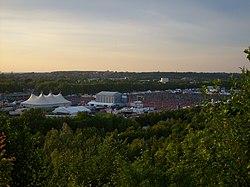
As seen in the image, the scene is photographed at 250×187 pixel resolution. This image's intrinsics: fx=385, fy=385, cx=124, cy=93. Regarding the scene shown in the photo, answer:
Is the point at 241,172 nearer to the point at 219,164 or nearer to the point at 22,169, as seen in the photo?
the point at 219,164

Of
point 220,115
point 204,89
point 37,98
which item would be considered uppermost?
point 204,89

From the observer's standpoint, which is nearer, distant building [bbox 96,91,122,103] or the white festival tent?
the white festival tent

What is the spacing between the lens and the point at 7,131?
11312 millimetres

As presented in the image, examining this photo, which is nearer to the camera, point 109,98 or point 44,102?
point 44,102

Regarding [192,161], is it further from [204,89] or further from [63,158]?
[63,158]

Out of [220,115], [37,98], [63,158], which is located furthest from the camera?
[37,98]

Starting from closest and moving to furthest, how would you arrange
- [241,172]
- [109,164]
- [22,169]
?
[241,172]
[22,169]
[109,164]

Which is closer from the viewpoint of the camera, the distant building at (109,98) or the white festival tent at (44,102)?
the white festival tent at (44,102)

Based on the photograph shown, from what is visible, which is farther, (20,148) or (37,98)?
(37,98)

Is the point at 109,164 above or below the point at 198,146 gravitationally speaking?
below

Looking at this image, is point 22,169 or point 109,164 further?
point 109,164

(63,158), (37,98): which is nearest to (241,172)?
(63,158)

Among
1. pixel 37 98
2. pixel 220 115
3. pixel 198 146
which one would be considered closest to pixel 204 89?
pixel 220 115

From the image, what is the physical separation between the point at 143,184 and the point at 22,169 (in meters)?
4.58
